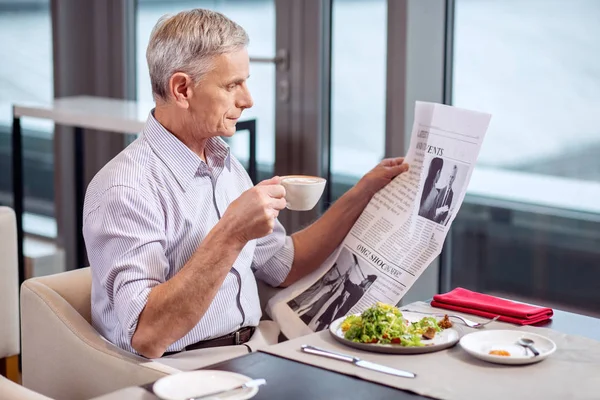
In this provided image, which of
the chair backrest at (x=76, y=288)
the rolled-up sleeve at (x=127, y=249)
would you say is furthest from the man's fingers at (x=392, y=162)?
the chair backrest at (x=76, y=288)

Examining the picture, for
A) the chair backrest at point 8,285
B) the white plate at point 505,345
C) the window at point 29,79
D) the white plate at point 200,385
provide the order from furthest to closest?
the window at point 29,79 < the chair backrest at point 8,285 < the white plate at point 505,345 < the white plate at point 200,385

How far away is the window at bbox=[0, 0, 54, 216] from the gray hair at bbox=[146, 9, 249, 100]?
243 cm

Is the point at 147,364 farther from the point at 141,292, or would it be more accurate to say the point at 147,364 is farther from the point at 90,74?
the point at 90,74

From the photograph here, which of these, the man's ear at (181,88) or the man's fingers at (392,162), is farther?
the man's fingers at (392,162)

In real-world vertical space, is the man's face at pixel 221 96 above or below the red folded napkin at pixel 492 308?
above

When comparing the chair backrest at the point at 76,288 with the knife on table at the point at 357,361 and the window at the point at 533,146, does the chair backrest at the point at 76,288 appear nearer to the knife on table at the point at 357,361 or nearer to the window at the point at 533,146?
the knife on table at the point at 357,361

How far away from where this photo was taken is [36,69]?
158 inches

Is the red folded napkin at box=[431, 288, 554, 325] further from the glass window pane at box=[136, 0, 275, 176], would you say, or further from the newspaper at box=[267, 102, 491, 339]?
the glass window pane at box=[136, 0, 275, 176]

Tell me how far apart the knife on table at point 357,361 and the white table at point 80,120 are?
1428 mm

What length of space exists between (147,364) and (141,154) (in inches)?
16.8

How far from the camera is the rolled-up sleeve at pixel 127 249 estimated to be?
1.59m

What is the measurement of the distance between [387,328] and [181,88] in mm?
641

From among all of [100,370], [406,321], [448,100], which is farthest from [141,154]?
[448,100]

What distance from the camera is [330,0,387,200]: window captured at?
2.91 m
